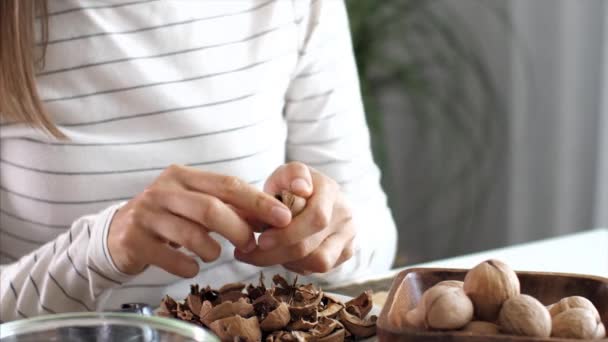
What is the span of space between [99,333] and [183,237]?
0.23 metres

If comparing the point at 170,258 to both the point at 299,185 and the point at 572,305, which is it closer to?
the point at 299,185

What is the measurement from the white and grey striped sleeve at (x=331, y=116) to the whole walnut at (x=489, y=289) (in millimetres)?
502

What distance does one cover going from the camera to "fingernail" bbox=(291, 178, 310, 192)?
0.69 meters

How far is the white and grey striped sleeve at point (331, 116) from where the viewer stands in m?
1.03

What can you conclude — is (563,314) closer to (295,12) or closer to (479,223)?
(295,12)

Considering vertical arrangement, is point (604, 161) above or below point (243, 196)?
below

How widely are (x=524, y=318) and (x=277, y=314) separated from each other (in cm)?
16

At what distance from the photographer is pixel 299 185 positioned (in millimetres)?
690

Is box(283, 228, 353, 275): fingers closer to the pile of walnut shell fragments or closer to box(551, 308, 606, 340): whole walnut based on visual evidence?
the pile of walnut shell fragments

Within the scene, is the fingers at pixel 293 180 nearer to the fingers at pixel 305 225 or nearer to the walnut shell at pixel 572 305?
the fingers at pixel 305 225

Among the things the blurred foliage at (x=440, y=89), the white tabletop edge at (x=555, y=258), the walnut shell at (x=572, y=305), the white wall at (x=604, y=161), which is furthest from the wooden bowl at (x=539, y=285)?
the blurred foliage at (x=440, y=89)

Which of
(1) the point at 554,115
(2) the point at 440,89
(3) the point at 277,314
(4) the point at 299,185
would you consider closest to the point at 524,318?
(3) the point at 277,314

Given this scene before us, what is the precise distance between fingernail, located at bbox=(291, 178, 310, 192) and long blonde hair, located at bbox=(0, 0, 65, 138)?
1.03 feet

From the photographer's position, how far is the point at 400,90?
6.70 feet
